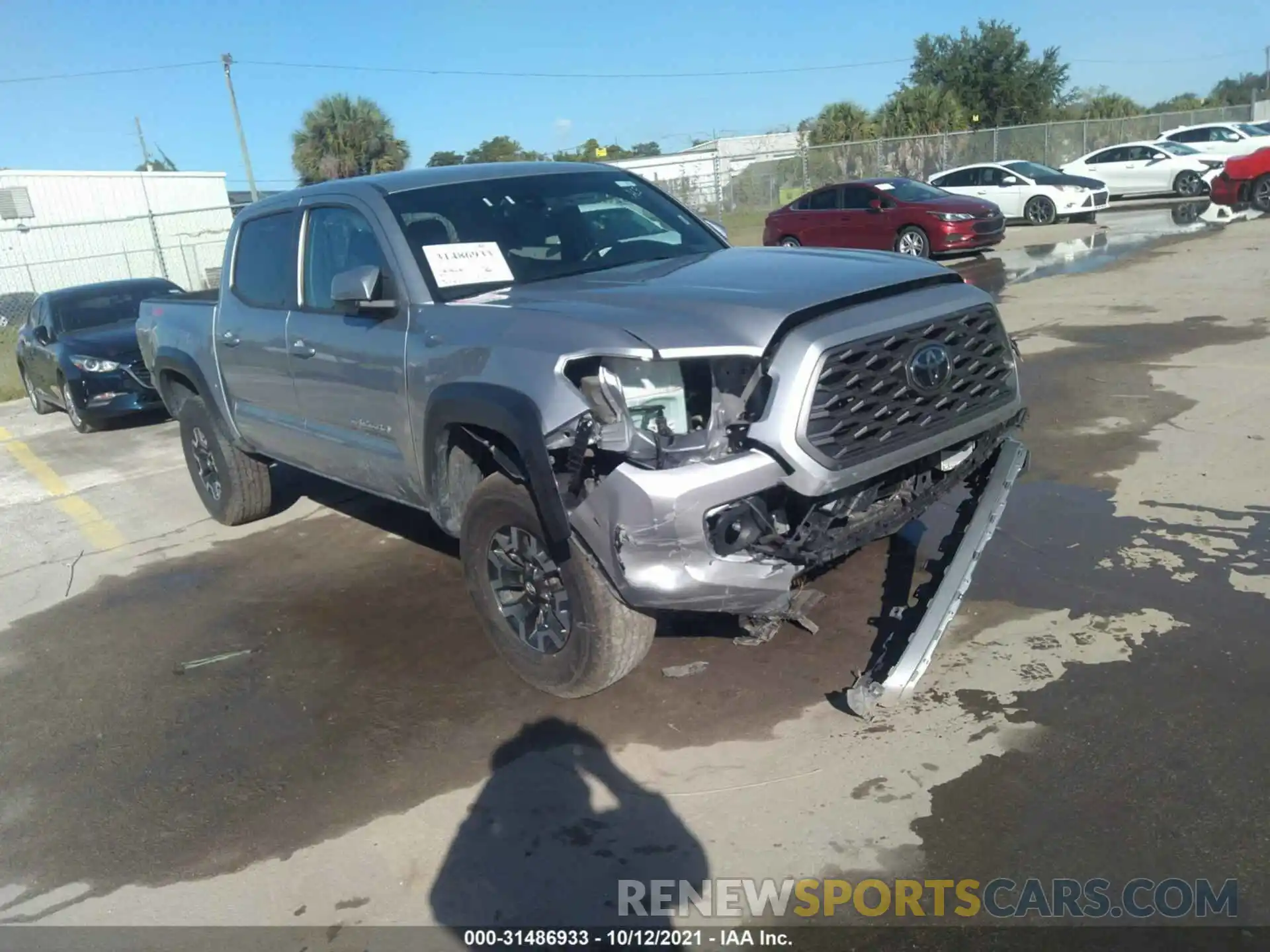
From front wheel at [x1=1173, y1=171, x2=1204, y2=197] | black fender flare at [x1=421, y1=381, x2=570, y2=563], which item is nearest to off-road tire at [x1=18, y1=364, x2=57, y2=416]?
black fender flare at [x1=421, y1=381, x2=570, y2=563]

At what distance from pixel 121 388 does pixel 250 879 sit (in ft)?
29.3

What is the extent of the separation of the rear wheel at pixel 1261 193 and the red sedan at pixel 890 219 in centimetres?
602

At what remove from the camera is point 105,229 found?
30625 millimetres

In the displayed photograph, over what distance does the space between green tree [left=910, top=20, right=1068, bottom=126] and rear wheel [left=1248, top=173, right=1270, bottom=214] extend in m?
27.6

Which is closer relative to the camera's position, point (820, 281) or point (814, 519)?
point (814, 519)

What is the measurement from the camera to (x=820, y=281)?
3867 millimetres

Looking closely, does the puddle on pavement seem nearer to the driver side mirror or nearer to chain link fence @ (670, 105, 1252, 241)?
the driver side mirror

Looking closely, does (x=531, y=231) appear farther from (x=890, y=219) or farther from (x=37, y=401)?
(x=890, y=219)

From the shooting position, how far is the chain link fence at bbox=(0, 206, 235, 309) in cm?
2575

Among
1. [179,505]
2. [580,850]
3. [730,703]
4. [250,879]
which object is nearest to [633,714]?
[730,703]

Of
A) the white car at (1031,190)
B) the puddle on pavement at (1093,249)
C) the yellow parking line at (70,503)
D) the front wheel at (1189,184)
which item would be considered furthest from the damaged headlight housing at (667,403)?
the front wheel at (1189,184)

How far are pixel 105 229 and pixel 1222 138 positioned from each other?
3141 centimetres

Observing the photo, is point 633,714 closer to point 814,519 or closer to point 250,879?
point 814,519

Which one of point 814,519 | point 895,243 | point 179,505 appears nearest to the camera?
point 814,519
